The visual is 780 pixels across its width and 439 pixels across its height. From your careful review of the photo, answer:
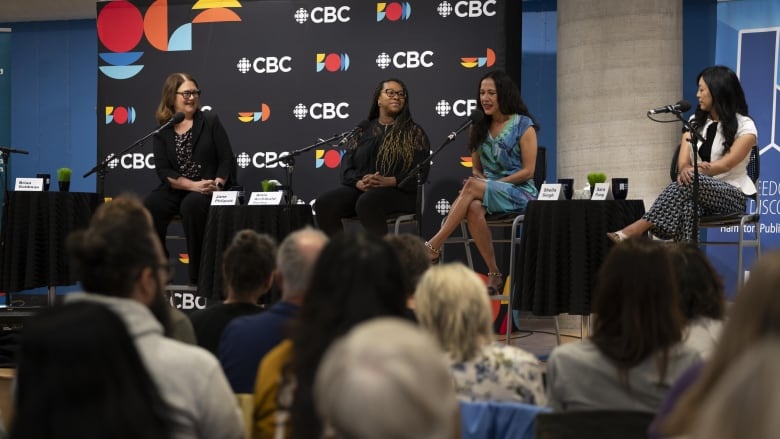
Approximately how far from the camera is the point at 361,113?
7.12 metres

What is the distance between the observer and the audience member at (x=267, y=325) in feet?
8.18

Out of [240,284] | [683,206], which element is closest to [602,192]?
[683,206]

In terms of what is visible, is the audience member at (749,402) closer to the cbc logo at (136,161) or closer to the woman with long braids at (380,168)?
the woman with long braids at (380,168)

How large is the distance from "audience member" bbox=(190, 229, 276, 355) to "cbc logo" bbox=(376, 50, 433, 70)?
4072 mm

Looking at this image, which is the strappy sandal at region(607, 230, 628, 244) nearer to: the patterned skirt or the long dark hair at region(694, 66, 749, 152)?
the patterned skirt

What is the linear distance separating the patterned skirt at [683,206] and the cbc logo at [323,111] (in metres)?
2.77

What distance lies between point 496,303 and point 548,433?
4844mm

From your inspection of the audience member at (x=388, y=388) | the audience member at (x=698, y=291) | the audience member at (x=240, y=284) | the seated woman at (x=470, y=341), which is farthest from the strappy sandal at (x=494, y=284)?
the audience member at (x=388, y=388)

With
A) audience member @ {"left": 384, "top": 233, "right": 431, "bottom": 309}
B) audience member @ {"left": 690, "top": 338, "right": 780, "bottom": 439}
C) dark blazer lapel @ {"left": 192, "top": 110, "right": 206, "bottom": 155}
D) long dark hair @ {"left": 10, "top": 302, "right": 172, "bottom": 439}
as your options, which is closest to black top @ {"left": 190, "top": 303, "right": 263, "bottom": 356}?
audience member @ {"left": 384, "top": 233, "right": 431, "bottom": 309}

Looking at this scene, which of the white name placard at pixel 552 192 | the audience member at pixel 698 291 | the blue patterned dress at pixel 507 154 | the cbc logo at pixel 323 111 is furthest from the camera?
the cbc logo at pixel 323 111

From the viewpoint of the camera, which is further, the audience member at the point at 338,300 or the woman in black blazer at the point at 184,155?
the woman in black blazer at the point at 184,155

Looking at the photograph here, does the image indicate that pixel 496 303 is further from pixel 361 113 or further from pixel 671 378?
pixel 671 378

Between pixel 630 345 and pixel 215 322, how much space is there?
1.28m

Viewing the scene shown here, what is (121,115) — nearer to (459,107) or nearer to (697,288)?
(459,107)
